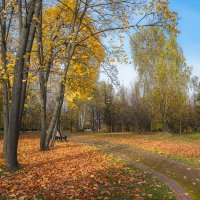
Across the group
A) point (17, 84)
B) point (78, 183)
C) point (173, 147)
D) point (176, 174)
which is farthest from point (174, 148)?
point (17, 84)

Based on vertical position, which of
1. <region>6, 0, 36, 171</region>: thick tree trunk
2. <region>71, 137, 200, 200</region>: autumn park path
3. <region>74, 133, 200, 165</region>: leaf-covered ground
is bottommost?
<region>71, 137, 200, 200</region>: autumn park path

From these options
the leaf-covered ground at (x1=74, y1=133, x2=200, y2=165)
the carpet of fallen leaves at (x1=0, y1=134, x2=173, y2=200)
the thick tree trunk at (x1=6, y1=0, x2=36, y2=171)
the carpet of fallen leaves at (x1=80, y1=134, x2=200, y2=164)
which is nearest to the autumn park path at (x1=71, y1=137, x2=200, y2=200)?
the carpet of fallen leaves at (x1=0, y1=134, x2=173, y2=200)

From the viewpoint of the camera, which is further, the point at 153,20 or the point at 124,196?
the point at 153,20

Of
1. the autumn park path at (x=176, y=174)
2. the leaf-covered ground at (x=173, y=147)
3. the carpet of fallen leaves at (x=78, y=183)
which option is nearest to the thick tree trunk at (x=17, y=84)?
the carpet of fallen leaves at (x=78, y=183)

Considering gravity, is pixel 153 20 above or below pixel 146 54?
above

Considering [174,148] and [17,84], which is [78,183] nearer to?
[17,84]

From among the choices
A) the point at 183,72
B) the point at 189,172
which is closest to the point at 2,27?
the point at 189,172

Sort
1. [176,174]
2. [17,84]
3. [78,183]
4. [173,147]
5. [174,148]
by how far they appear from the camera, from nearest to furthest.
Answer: [78,183]
[17,84]
[176,174]
[174,148]
[173,147]

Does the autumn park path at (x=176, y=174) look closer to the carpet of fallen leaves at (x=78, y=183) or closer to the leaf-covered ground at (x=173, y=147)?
the carpet of fallen leaves at (x=78, y=183)

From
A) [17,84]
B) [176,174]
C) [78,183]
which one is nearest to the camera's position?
[78,183]

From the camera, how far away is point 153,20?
32.2 feet

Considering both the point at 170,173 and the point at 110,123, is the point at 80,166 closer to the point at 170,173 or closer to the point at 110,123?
the point at 170,173

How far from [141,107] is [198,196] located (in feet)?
111

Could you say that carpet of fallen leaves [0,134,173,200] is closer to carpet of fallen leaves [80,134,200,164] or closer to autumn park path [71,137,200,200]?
autumn park path [71,137,200,200]
